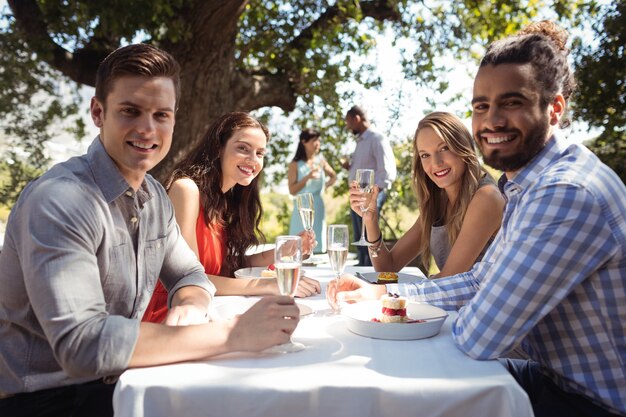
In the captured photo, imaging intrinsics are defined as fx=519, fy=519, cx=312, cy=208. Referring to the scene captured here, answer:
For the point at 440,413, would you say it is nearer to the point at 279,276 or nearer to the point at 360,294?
the point at 279,276

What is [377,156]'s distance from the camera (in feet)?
20.8

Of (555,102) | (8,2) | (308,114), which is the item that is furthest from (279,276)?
(308,114)

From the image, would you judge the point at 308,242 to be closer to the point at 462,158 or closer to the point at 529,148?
the point at 462,158

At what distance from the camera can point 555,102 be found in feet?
5.34

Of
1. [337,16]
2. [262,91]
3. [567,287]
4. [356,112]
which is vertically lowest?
[567,287]

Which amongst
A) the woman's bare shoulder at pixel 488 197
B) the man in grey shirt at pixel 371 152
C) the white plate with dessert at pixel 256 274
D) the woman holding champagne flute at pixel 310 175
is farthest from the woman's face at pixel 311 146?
the white plate with dessert at pixel 256 274

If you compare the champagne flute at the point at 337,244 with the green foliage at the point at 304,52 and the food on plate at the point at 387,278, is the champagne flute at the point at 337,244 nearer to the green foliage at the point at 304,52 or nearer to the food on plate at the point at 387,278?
the food on plate at the point at 387,278

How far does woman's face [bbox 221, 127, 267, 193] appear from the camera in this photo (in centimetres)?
283

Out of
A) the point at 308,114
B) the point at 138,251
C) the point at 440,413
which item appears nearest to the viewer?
the point at 440,413

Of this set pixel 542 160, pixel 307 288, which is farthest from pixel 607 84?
pixel 307 288

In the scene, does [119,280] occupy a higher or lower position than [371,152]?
lower

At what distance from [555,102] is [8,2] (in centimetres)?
590

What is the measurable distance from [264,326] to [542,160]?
0.97 m

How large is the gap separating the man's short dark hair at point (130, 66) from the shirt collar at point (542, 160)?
45.6 inches
